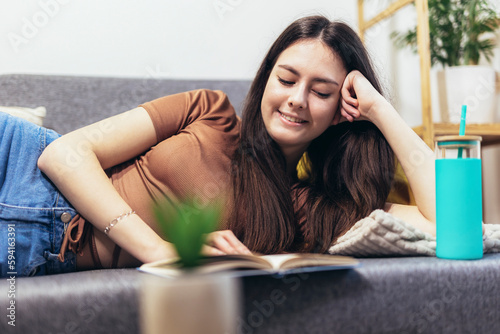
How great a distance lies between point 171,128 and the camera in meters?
1.22

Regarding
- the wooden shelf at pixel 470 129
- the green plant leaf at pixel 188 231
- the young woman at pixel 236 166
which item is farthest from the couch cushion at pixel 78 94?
the green plant leaf at pixel 188 231

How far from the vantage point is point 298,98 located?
119cm

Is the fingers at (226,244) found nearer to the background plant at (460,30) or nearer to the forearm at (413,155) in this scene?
the forearm at (413,155)

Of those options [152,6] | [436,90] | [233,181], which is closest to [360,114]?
[233,181]

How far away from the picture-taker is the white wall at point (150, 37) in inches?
74.7

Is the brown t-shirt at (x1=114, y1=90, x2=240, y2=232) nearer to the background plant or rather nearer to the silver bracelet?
the silver bracelet

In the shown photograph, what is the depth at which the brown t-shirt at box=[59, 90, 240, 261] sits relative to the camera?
3.71 feet

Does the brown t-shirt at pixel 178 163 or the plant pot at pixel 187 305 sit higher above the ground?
the brown t-shirt at pixel 178 163

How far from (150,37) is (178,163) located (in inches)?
42.2

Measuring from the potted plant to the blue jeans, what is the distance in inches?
63.4

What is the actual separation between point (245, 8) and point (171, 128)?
1.15 meters

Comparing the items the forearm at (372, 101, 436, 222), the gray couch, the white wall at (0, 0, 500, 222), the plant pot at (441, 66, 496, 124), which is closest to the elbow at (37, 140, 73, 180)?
the gray couch

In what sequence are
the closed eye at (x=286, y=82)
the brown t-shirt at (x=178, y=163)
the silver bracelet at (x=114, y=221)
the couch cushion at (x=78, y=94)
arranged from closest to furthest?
the silver bracelet at (x=114, y=221) < the brown t-shirt at (x=178, y=163) < the closed eye at (x=286, y=82) < the couch cushion at (x=78, y=94)

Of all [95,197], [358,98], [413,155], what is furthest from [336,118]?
[95,197]
